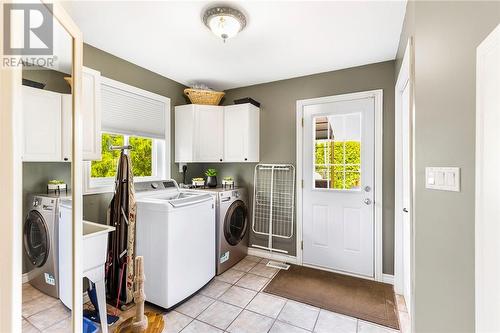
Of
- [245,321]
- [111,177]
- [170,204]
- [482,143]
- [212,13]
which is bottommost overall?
[245,321]

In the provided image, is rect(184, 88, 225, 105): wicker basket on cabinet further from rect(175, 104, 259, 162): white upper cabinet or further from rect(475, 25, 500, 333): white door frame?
rect(475, 25, 500, 333): white door frame

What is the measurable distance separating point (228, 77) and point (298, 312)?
275 centimetres

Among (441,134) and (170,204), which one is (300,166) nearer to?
(170,204)

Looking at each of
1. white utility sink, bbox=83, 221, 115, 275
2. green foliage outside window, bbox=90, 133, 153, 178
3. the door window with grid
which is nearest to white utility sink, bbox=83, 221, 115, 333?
white utility sink, bbox=83, 221, 115, 275

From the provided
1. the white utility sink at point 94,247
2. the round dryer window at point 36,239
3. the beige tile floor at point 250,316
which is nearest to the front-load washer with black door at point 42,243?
the round dryer window at point 36,239

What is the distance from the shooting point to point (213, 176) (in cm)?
330

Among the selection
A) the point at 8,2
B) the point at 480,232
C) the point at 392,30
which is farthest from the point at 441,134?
the point at 8,2

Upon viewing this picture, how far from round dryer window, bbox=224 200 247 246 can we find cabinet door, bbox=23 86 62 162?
1.99 m

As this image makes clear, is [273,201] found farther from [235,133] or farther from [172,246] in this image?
[172,246]

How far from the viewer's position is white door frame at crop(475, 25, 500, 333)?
0.87 meters

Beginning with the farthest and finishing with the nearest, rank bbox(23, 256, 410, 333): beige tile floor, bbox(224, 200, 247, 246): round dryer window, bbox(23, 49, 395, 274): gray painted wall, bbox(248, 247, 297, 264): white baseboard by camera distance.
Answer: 1. bbox(248, 247, 297, 264): white baseboard
2. bbox(224, 200, 247, 246): round dryer window
3. bbox(23, 49, 395, 274): gray painted wall
4. bbox(23, 256, 410, 333): beige tile floor

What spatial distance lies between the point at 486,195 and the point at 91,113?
256cm

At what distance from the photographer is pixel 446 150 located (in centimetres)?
113

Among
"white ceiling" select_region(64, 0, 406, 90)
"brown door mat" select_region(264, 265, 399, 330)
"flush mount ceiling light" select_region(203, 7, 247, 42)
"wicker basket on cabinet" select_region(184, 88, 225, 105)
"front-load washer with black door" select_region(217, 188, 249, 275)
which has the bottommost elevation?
"brown door mat" select_region(264, 265, 399, 330)
